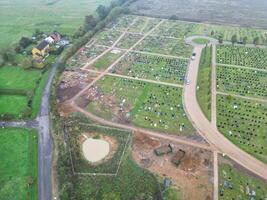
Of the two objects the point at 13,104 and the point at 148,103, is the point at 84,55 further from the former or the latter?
the point at 148,103

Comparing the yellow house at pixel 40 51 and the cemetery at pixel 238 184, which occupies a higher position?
the yellow house at pixel 40 51

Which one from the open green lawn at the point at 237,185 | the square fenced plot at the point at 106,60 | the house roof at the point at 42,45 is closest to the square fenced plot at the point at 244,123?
the open green lawn at the point at 237,185

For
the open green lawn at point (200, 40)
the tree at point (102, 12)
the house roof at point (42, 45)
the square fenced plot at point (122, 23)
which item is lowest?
the open green lawn at point (200, 40)

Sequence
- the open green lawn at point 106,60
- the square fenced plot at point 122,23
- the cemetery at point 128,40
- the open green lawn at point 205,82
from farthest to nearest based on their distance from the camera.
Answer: the square fenced plot at point 122,23
the cemetery at point 128,40
the open green lawn at point 106,60
the open green lawn at point 205,82

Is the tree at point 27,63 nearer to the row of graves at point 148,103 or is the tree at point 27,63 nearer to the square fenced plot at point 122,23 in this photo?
the row of graves at point 148,103

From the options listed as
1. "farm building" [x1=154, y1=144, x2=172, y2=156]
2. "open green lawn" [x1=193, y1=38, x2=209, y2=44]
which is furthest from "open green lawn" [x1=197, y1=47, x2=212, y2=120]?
"farm building" [x1=154, y1=144, x2=172, y2=156]
